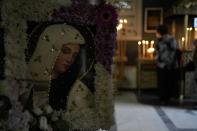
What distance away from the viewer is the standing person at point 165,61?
735 cm

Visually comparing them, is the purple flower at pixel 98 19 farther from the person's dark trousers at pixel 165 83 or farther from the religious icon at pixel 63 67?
the person's dark trousers at pixel 165 83

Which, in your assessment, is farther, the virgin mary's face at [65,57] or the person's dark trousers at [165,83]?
the person's dark trousers at [165,83]

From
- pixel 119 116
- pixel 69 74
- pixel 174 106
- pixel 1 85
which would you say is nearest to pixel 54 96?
pixel 69 74

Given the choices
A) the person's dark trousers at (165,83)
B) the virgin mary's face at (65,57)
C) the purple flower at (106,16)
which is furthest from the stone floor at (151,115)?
the purple flower at (106,16)

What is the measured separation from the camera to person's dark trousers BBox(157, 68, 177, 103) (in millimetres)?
7613

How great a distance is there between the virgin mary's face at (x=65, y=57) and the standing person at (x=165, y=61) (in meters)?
4.20

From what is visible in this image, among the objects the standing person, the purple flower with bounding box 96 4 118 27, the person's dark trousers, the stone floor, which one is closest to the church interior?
the purple flower with bounding box 96 4 118 27

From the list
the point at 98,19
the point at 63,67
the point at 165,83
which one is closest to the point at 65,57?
the point at 63,67

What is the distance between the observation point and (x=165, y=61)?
7449mm

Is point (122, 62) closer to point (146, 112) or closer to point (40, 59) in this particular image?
point (146, 112)

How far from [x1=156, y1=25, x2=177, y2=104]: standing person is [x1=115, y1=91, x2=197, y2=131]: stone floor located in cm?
28

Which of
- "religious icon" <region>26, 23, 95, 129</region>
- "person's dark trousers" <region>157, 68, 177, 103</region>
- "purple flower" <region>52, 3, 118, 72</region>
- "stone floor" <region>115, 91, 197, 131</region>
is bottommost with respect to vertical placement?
"stone floor" <region>115, 91, 197, 131</region>

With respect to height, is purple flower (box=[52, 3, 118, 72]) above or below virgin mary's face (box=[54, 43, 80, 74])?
above

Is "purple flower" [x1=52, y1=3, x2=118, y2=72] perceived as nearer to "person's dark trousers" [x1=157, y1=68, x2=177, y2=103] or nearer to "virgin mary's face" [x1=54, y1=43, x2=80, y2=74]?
"virgin mary's face" [x1=54, y1=43, x2=80, y2=74]
